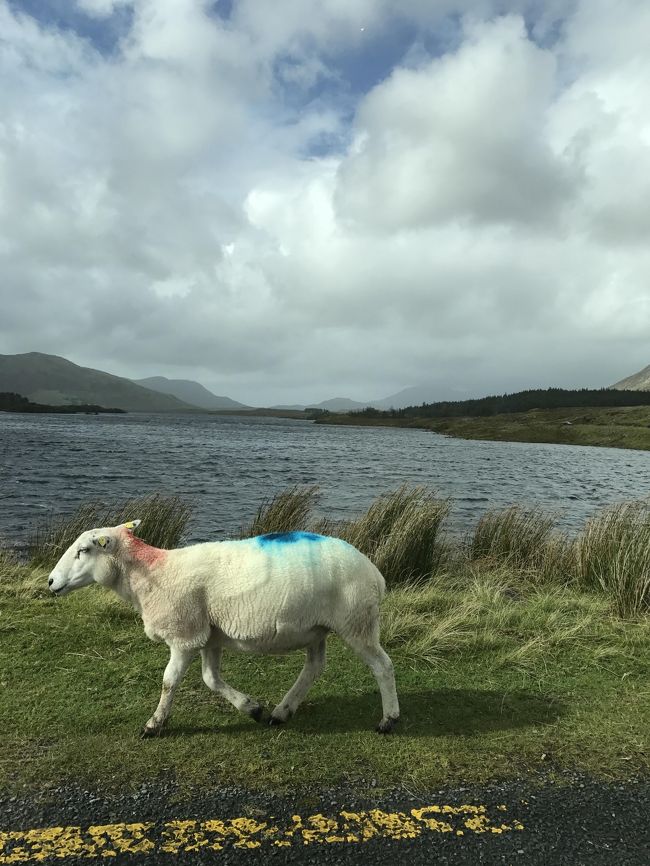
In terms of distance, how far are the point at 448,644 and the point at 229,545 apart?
3237 mm

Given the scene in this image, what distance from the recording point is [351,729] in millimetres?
4781

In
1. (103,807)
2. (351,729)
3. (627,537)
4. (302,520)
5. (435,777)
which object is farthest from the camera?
(302,520)

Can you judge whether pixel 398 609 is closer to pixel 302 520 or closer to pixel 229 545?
pixel 229 545

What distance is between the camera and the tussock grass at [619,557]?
837cm

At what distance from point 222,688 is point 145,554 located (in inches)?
50.5

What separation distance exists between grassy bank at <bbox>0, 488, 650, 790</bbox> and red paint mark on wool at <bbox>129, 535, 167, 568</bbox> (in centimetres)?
128

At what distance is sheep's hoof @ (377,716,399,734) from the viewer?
471 cm

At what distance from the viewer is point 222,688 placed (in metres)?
4.90

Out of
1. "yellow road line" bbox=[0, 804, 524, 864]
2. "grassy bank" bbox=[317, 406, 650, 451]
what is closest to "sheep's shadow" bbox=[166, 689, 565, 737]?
"yellow road line" bbox=[0, 804, 524, 864]

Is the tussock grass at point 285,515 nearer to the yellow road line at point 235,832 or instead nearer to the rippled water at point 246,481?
the rippled water at point 246,481

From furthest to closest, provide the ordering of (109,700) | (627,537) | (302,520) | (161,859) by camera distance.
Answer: (302,520) < (627,537) < (109,700) < (161,859)

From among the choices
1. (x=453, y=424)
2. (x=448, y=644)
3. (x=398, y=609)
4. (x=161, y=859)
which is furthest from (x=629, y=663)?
(x=453, y=424)

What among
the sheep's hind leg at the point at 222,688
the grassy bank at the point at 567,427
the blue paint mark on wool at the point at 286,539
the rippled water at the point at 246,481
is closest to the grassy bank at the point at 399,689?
the sheep's hind leg at the point at 222,688

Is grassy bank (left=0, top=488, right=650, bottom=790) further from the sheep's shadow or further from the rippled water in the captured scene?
the rippled water
